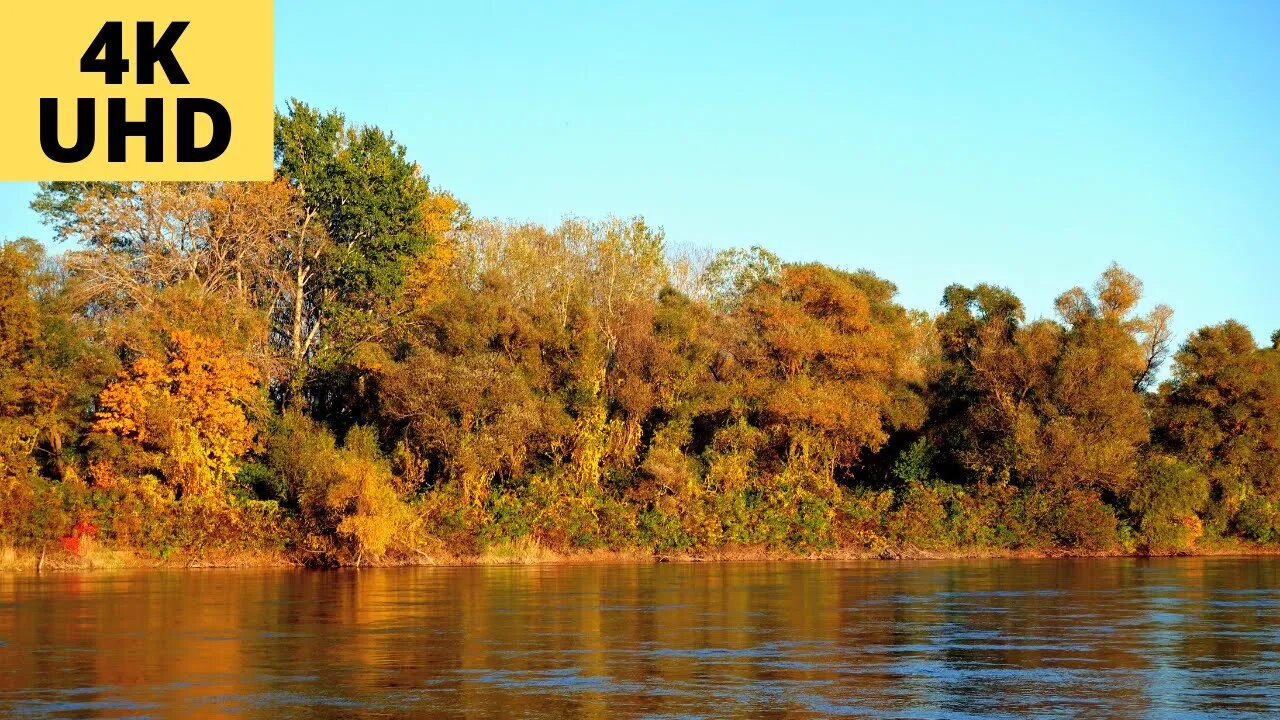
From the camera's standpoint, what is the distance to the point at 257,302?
66875 millimetres

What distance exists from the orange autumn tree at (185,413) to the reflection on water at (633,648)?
30.1ft

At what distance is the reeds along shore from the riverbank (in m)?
0.16

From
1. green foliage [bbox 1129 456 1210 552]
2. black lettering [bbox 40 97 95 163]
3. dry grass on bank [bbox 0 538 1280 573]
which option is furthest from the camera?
green foliage [bbox 1129 456 1210 552]

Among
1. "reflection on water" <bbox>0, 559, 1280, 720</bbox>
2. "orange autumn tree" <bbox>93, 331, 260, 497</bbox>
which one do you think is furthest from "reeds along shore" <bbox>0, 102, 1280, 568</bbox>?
"reflection on water" <bbox>0, 559, 1280, 720</bbox>

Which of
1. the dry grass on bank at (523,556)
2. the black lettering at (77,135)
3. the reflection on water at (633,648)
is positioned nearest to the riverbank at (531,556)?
the dry grass on bank at (523,556)

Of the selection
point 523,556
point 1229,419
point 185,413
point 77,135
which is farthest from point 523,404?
point 77,135

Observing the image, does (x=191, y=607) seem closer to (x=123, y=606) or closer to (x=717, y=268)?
(x=123, y=606)

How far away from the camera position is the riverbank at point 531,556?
51.2 meters

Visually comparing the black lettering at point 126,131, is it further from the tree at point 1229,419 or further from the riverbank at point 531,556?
the tree at point 1229,419

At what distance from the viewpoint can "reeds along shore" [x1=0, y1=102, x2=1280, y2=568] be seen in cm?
5428

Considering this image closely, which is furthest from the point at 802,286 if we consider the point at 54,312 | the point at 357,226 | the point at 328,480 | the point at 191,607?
the point at 191,607

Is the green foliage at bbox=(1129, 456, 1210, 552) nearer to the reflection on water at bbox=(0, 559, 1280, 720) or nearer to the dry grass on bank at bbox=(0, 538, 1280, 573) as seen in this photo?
the dry grass on bank at bbox=(0, 538, 1280, 573)

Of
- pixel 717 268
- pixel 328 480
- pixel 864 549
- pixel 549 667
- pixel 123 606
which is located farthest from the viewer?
pixel 717 268

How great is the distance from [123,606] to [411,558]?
2255 centimetres
